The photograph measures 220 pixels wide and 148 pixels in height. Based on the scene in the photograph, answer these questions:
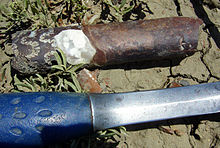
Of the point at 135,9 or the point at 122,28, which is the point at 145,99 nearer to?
the point at 122,28

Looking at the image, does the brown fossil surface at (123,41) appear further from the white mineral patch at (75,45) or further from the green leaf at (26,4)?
the green leaf at (26,4)

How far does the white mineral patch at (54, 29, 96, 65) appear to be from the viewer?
5.99 ft

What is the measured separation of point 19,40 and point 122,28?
0.83 meters

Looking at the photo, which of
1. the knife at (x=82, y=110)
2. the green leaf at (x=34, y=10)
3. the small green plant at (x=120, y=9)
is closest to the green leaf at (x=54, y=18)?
the green leaf at (x=34, y=10)

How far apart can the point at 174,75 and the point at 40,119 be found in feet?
4.15

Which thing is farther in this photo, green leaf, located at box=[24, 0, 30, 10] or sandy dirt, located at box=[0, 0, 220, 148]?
green leaf, located at box=[24, 0, 30, 10]

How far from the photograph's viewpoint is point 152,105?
160 cm

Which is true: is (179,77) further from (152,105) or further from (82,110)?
(82,110)

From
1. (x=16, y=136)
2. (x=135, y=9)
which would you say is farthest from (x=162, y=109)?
(x=135, y=9)

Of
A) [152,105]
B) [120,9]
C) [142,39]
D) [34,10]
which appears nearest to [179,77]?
[142,39]

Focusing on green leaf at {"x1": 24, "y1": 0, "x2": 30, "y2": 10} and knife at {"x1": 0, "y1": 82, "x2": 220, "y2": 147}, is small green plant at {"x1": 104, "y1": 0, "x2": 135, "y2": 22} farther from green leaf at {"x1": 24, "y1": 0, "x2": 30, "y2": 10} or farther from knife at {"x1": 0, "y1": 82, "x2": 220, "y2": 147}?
knife at {"x1": 0, "y1": 82, "x2": 220, "y2": 147}

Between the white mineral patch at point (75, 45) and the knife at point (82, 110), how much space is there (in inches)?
15.3

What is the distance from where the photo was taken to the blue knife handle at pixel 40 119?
4.60 feet

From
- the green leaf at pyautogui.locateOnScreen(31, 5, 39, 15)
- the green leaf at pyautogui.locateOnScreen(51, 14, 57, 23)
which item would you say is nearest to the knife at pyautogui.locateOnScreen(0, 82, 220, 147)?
the green leaf at pyautogui.locateOnScreen(51, 14, 57, 23)
